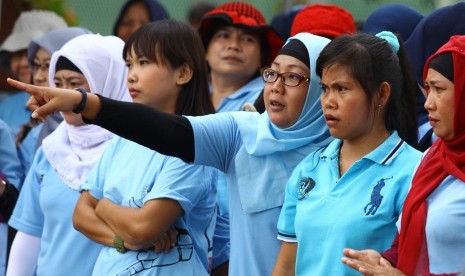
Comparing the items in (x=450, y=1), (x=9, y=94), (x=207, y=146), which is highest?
(x=207, y=146)

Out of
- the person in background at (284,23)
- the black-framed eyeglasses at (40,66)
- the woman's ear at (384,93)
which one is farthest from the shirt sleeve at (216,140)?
the person in background at (284,23)

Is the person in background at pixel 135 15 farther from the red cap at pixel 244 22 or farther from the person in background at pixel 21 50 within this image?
the red cap at pixel 244 22

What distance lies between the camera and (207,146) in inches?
Answer: 175

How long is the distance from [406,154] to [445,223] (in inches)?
20.8

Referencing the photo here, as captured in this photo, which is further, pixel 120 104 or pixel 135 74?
pixel 135 74

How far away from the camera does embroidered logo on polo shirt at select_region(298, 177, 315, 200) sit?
4.18m

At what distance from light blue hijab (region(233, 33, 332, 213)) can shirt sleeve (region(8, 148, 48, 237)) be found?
4.75 feet

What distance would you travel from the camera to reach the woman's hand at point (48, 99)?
382cm

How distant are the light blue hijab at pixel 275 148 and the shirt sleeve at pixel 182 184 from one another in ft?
0.90

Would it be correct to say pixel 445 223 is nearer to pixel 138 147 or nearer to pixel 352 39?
pixel 352 39

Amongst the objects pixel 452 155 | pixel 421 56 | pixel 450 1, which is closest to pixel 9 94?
pixel 450 1

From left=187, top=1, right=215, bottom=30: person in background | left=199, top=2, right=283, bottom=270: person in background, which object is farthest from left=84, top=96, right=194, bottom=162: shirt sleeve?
left=187, top=1, right=215, bottom=30: person in background

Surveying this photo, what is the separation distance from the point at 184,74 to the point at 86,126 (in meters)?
0.77

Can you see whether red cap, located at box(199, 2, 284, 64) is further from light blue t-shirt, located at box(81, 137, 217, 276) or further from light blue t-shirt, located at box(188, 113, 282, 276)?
light blue t-shirt, located at box(188, 113, 282, 276)
